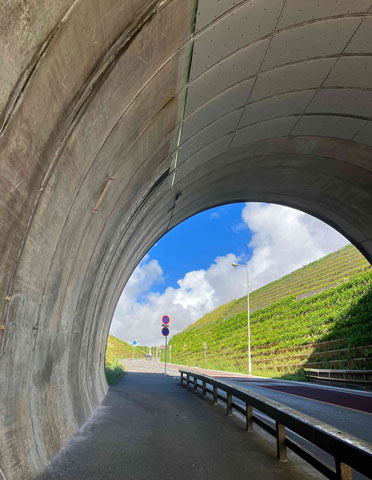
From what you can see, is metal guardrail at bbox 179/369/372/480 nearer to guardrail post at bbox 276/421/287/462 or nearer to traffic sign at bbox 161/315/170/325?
guardrail post at bbox 276/421/287/462

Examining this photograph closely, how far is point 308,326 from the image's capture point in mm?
32719

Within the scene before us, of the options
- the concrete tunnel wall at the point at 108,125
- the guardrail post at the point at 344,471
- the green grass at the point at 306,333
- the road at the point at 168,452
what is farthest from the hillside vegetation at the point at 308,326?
the guardrail post at the point at 344,471

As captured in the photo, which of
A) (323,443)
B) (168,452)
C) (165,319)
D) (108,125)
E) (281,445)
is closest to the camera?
(323,443)

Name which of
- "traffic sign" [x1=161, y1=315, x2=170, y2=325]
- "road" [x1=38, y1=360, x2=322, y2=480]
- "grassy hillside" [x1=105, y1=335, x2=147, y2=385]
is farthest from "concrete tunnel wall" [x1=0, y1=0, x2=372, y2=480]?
"traffic sign" [x1=161, y1=315, x2=170, y2=325]

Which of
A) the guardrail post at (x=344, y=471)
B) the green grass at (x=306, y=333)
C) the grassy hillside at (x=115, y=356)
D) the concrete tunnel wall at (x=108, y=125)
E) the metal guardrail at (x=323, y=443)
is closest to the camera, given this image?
the concrete tunnel wall at (x=108, y=125)

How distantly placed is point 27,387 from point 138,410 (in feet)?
17.7

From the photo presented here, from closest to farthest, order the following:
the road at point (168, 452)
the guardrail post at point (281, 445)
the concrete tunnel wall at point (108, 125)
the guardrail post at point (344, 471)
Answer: the concrete tunnel wall at point (108, 125), the guardrail post at point (344, 471), the road at point (168, 452), the guardrail post at point (281, 445)

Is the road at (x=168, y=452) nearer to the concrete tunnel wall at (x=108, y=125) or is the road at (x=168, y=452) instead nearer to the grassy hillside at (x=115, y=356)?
the concrete tunnel wall at (x=108, y=125)

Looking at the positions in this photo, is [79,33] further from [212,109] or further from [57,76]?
[212,109]

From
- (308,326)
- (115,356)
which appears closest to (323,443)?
(308,326)

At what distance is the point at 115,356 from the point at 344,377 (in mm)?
39034

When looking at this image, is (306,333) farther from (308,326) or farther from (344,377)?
(344,377)

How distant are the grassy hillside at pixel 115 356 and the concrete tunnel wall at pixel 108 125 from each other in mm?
9596

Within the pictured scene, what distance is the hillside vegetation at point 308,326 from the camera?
2428 cm
